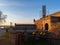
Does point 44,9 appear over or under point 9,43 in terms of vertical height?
over

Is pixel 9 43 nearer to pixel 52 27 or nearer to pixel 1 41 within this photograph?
pixel 1 41

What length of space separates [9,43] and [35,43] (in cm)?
357

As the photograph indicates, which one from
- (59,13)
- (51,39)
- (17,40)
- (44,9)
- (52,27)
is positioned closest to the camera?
(17,40)

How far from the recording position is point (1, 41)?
8586 millimetres

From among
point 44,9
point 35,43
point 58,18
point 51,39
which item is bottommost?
point 35,43

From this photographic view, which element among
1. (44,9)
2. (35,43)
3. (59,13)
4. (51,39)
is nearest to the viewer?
(51,39)

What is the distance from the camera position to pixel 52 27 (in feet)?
76.8

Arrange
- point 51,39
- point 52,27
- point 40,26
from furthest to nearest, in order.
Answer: point 40,26 < point 52,27 < point 51,39

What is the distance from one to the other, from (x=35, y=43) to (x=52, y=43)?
3360 millimetres

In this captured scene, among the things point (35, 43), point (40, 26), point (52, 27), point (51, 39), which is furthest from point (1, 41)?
point (40, 26)

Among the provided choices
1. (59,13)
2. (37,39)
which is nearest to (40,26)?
(59,13)

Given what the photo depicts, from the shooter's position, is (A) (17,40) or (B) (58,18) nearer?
(A) (17,40)

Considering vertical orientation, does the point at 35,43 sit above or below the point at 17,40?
below

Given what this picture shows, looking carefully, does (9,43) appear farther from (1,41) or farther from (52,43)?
(52,43)
